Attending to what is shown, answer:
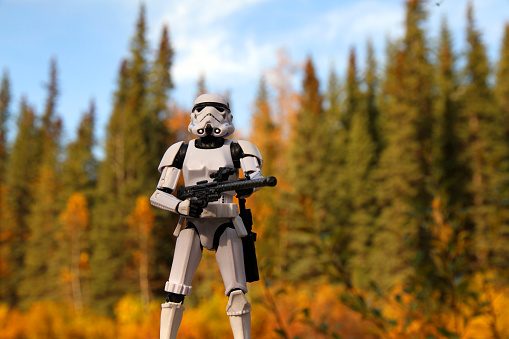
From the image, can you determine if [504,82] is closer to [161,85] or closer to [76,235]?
[161,85]

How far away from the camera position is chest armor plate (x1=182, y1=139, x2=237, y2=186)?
2.57 meters

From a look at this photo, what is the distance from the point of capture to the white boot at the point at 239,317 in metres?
2.34

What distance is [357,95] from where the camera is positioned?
47750 millimetres

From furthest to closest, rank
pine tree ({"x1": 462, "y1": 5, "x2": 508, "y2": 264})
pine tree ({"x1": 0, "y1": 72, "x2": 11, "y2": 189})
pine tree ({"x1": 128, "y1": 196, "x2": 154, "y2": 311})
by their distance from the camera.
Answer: pine tree ({"x1": 0, "y1": 72, "x2": 11, "y2": 189})
pine tree ({"x1": 462, "y1": 5, "x2": 508, "y2": 264})
pine tree ({"x1": 128, "y1": 196, "x2": 154, "y2": 311})

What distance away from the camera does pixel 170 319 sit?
2371 mm

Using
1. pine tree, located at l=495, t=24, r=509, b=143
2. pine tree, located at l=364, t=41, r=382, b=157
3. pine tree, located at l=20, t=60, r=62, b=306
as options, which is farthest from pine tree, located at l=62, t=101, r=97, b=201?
pine tree, located at l=495, t=24, r=509, b=143

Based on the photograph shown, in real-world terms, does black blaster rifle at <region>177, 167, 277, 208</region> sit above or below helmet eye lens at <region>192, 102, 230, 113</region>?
below

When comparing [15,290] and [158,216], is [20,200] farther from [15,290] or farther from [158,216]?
[158,216]

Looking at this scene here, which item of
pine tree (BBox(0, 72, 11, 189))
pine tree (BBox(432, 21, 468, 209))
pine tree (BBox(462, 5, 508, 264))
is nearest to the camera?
pine tree (BBox(462, 5, 508, 264))

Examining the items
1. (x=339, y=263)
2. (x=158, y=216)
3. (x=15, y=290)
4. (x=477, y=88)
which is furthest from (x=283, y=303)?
(x=15, y=290)

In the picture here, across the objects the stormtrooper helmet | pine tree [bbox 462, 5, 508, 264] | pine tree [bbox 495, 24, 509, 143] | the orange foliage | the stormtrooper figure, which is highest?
pine tree [bbox 495, 24, 509, 143]

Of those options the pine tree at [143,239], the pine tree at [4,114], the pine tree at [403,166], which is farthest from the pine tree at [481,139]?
the pine tree at [4,114]

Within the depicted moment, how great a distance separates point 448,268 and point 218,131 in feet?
7.26

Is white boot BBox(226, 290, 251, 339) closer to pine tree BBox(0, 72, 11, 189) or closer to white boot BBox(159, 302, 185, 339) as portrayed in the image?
white boot BBox(159, 302, 185, 339)
